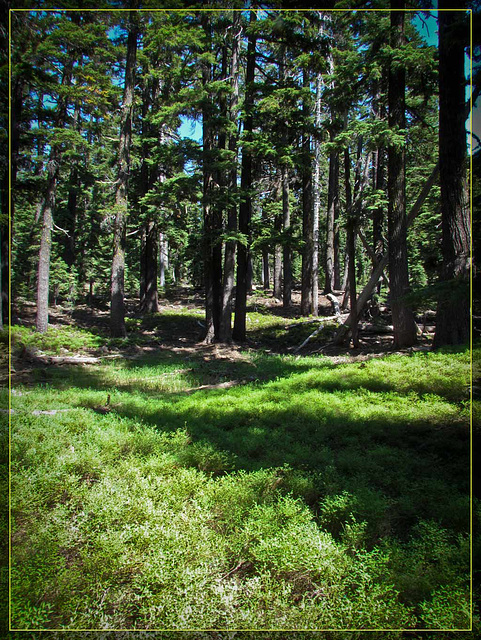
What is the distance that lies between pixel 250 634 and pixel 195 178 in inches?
576

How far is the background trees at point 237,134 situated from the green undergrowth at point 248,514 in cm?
→ 169

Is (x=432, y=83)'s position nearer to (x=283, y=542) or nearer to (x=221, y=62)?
(x=283, y=542)

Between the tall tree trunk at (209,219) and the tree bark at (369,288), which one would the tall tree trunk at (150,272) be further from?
the tree bark at (369,288)

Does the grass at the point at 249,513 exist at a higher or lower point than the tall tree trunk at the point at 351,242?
lower

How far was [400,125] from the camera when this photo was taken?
28.7 ft

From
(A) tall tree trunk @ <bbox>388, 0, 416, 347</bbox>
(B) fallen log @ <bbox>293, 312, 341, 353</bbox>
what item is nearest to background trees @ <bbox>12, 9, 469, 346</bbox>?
(A) tall tree trunk @ <bbox>388, 0, 416, 347</bbox>

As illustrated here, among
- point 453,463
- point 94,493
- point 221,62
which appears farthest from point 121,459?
point 221,62

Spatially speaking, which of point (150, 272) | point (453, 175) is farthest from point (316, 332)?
point (150, 272)

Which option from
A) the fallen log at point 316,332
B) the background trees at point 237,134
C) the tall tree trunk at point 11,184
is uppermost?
the background trees at point 237,134

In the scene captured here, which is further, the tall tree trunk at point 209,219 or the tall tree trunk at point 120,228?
the tall tree trunk at point 120,228

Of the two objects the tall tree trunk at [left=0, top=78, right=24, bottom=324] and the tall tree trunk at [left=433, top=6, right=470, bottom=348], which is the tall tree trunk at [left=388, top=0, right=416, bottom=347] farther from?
the tall tree trunk at [left=0, top=78, right=24, bottom=324]

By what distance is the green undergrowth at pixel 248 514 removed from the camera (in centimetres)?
165

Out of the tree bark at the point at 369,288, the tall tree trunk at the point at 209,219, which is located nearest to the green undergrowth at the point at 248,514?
the tree bark at the point at 369,288

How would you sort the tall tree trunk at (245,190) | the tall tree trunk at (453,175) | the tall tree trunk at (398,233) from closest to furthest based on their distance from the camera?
the tall tree trunk at (453,175)
the tall tree trunk at (398,233)
the tall tree trunk at (245,190)
